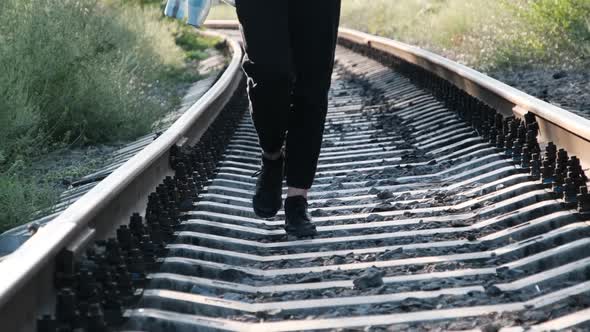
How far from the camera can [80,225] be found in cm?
374

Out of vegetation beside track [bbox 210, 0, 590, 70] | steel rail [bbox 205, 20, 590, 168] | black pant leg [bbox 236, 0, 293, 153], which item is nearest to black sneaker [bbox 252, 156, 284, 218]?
black pant leg [bbox 236, 0, 293, 153]

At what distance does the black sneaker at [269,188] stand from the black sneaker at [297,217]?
8cm

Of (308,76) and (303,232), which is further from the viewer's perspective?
(303,232)

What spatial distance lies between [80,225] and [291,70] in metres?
1.27

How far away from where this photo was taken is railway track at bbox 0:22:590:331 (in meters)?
3.44

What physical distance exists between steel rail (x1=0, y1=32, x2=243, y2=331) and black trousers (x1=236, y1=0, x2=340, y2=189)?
2.13 ft

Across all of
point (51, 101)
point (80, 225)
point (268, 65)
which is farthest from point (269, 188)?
point (51, 101)

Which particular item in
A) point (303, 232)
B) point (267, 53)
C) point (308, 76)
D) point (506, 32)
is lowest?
point (303, 232)

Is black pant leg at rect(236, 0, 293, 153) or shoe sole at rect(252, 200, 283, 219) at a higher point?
black pant leg at rect(236, 0, 293, 153)

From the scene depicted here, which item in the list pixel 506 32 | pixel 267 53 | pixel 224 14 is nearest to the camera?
pixel 267 53

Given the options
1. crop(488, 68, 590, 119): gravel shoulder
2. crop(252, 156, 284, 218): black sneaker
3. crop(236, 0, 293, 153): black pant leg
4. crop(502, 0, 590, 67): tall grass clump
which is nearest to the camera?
crop(236, 0, 293, 153): black pant leg

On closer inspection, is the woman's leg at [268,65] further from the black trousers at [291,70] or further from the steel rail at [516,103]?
the steel rail at [516,103]

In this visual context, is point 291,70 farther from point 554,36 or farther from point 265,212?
point 554,36

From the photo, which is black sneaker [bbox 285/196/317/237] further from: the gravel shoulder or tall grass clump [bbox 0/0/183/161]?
the gravel shoulder
